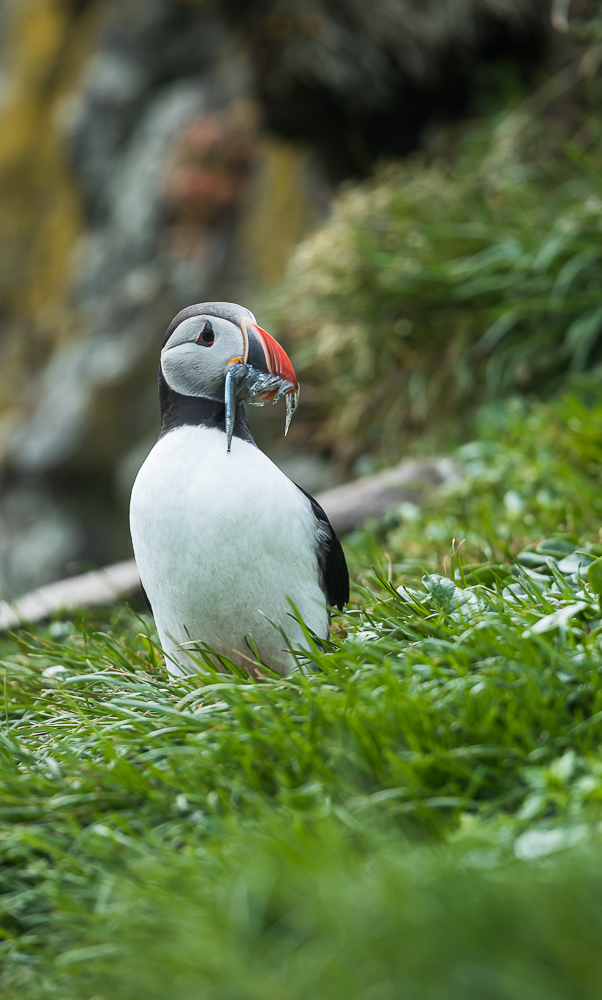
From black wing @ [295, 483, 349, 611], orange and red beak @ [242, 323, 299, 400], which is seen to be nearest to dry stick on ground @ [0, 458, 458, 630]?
black wing @ [295, 483, 349, 611]

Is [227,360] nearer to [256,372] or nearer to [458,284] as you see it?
[256,372]

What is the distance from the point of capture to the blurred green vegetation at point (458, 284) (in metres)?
5.11

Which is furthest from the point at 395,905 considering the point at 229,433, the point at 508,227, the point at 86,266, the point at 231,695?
the point at 86,266

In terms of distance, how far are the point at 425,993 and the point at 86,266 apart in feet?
31.3

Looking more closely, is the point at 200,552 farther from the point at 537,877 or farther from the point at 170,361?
the point at 537,877

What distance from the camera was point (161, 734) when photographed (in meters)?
1.92

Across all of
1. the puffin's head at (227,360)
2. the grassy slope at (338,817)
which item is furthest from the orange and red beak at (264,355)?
the grassy slope at (338,817)

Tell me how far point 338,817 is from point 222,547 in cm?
78

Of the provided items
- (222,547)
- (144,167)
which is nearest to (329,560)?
(222,547)

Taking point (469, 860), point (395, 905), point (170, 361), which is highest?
point (170, 361)

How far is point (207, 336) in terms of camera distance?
2.30 m

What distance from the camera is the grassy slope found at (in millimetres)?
1239

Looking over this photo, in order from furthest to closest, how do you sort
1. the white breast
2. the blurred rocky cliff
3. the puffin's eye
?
the blurred rocky cliff < the puffin's eye < the white breast

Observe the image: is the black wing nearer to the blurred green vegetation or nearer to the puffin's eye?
the puffin's eye
